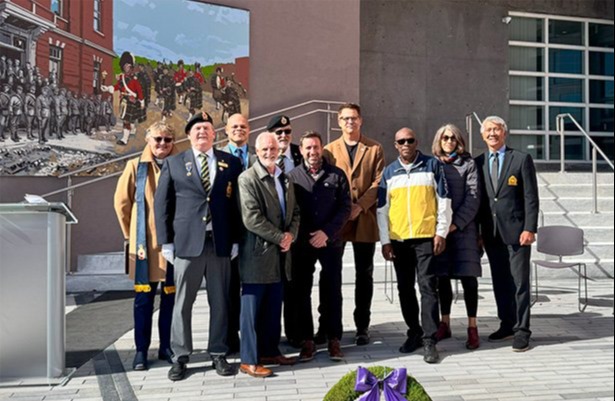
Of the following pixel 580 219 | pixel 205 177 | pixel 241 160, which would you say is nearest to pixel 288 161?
pixel 241 160

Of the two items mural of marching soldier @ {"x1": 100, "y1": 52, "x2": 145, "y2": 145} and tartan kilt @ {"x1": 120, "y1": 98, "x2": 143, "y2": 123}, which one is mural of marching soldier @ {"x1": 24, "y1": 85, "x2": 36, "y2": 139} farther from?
tartan kilt @ {"x1": 120, "y1": 98, "x2": 143, "y2": 123}

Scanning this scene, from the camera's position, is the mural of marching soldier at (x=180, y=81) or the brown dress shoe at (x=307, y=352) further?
the mural of marching soldier at (x=180, y=81)

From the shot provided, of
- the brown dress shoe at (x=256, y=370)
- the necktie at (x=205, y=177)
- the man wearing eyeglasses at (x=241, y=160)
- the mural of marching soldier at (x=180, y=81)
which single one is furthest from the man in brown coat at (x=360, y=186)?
the mural of marching soldier at (x=180, y=81)

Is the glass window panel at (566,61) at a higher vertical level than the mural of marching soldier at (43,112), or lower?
higher

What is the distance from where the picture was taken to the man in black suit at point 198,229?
4.32 m

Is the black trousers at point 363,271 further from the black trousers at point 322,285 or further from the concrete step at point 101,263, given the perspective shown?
the concrete step at point 101,263

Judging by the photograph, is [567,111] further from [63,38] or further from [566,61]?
[63,38]

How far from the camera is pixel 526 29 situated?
1342 centimetres

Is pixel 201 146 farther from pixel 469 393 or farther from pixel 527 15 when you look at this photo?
pixel 527 15

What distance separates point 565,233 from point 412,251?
3.06m

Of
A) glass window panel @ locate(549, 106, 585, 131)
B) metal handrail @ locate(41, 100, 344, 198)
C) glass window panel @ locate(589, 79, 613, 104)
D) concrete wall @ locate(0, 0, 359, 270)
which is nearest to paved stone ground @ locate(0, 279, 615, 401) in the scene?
metal handrail @ locate(41, 100, 344, 198)

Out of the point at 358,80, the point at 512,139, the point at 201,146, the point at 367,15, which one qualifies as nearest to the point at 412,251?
the point at 201,146

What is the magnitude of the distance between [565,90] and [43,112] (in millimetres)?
10946

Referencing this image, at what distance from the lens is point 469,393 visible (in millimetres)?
3994
